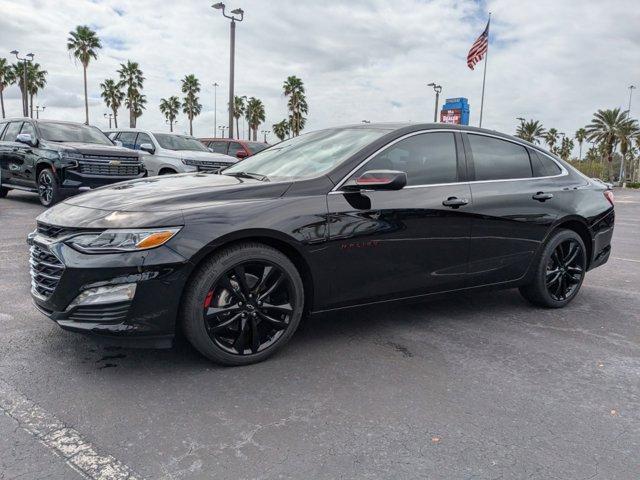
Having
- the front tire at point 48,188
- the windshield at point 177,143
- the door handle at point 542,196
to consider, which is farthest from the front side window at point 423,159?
the windshield at point 177,143

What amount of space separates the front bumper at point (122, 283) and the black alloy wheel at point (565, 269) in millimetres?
3339

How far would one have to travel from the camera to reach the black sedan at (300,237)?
302 cm

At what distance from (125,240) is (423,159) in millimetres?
2216

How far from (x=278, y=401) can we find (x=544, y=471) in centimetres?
133

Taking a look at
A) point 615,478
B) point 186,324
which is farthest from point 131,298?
point 615,478

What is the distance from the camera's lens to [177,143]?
45.7 feet

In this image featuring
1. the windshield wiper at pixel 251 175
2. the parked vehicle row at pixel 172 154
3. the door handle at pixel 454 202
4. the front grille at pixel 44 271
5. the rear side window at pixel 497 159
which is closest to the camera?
the front grille at pixel 44 271

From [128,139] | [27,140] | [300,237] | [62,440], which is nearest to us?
[62,440]

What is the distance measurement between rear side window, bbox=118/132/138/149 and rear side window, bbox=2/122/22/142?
3.01 m

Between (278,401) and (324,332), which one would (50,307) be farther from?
(324,332)

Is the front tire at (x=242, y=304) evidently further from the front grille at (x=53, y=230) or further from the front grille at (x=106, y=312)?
the front grille at (x=53, y=230)

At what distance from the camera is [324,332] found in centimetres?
407

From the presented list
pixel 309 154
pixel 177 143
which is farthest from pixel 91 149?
pixel 309 154

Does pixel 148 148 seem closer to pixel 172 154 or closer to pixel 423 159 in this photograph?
pixel 172 154
